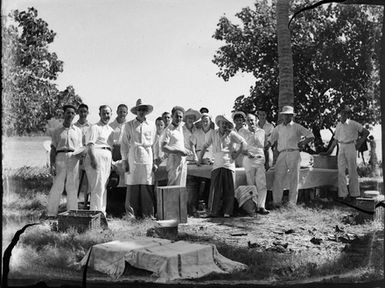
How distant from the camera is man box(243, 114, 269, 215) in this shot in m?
3.58

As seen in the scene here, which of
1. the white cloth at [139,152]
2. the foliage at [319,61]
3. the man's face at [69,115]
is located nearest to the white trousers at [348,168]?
the foliage at [319,61]

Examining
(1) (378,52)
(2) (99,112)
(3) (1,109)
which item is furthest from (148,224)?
(1) (378,52)

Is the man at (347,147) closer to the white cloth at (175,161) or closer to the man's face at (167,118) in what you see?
the white cloth at (175,161)

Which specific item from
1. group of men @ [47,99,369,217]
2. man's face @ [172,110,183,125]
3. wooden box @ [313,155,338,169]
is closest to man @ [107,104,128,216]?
group of men @ [47,99,369,217]

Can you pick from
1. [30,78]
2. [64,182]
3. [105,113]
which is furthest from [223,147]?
[30,78]

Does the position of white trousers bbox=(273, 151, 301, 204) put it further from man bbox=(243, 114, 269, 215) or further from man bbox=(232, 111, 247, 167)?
man bbox=(232, 111, 247, 167)

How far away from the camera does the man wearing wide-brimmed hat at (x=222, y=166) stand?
11.6ft

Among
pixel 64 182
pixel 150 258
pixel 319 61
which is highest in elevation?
pixel 319 61

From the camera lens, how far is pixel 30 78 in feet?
10.9

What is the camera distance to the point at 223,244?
3.58 m

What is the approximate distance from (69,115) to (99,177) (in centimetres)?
40

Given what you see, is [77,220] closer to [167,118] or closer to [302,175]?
[167,118]

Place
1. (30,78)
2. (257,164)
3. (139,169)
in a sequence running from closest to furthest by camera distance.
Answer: (30,78) < (139,169) < (257,164)

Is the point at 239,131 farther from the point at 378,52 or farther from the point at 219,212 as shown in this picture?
the point at 378,52
